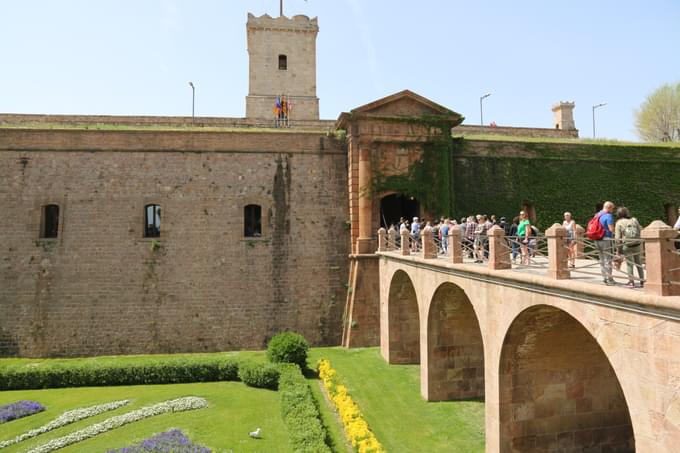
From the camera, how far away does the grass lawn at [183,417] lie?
1115 cm

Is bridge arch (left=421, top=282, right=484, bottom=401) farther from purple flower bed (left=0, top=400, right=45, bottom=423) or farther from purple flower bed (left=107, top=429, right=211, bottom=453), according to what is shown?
purple flower bed (left=0, top=400, right=45, bottom=423)

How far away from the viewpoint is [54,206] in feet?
65.3

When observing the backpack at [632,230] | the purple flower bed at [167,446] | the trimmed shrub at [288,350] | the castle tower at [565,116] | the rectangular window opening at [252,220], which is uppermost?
the castle tower at [565,116]

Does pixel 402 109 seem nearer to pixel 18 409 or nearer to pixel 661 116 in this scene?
pixel 18 409

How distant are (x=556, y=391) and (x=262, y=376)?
921cm

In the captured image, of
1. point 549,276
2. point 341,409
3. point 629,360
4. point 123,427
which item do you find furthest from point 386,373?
point 629,360

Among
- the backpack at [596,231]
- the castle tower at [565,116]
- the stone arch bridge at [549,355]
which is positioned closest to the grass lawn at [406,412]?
the stone arch bridge at [549,355]

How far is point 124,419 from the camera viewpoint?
12.6m

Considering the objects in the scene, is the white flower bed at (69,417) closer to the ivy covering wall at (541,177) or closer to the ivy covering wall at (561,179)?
the ivy covering wall at (541,177)

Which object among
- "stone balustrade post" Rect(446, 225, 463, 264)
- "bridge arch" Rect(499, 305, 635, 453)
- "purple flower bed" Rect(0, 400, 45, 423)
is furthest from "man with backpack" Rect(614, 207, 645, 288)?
"purple flower bed" Rect(0, 400, 45, 423)

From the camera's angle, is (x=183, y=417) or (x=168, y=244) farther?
(x=168, y=244)

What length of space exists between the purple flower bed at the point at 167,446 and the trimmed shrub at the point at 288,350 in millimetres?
5275

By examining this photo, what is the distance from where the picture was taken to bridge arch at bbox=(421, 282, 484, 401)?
1335cm

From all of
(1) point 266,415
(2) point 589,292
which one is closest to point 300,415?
(1) point 266,415
